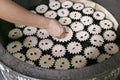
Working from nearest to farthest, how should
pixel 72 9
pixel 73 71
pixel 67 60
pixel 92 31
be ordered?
1. pixel 73 71
2. pixel 67 60
3. pixel 92 31
4. pixel 72 9

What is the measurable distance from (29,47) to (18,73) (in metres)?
0.33

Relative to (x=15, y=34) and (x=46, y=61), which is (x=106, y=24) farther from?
(x=15, y=34)

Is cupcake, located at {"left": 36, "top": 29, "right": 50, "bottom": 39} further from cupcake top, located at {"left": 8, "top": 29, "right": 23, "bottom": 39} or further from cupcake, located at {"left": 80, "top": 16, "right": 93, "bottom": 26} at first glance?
cupcake, located at {"left": 80, "top": 16, "right": 93, "bottom": 26}

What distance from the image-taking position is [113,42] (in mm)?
1258

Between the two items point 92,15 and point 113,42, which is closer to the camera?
point 113,42

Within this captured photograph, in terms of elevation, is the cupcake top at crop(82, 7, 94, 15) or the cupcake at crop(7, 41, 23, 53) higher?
the cupcake top at crop(82, 7, 94, 15)

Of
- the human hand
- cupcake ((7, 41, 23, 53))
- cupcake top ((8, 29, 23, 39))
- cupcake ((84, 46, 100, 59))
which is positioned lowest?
cupcake ((84, 46, 100, 59))

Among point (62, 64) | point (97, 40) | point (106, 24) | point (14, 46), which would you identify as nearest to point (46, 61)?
point (62, 64)

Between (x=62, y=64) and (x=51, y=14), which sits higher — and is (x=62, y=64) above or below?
below

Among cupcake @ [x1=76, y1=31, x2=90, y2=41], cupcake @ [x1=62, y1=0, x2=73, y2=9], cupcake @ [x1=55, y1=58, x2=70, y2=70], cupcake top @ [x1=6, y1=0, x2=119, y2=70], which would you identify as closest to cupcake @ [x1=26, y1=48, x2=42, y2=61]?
cupcake top @ [x1=6, y1=0, x2=119, y2=70]

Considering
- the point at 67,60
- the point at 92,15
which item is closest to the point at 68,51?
the point at 67,60

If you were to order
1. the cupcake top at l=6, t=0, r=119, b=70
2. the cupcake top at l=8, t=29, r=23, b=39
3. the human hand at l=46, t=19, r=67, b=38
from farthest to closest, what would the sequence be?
the cupcake top at l=8, t=29, r=23, b=39 < the cupcake top at l=6, t=0, r=119, b=70 < the human hand at l=46, t=19, r=67, b=38

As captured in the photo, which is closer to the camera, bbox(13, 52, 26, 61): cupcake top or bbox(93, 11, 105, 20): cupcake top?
bbox(13, 52, 26, 61): cupcake top

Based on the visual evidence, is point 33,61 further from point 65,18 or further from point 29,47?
point 65,18
